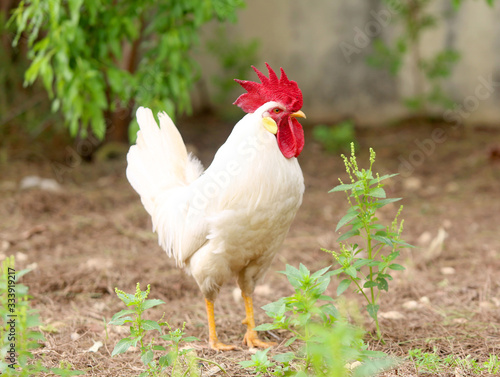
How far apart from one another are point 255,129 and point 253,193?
1.15 feet

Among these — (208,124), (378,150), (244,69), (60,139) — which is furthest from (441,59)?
(60,139)

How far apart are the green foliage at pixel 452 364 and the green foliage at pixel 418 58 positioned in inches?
255

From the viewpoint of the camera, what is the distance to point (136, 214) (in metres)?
5.76

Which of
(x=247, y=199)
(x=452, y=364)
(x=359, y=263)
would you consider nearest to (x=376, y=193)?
(x=359, y=263)

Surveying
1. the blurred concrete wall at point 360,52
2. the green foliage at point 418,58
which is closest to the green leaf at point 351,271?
the green foliage at point 418,58

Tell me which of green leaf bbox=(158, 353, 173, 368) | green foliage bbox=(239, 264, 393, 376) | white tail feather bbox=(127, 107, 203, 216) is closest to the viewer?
green foliage bbox=(239, 264, 393, 376)

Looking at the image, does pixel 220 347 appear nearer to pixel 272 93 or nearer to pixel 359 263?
pixel 359 263

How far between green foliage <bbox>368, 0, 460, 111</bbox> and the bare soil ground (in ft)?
2.95

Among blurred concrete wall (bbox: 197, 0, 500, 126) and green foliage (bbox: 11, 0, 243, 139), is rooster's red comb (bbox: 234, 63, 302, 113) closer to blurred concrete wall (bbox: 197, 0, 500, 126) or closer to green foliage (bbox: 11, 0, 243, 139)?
green foliage (bbox: 11, 0, 243, 139)

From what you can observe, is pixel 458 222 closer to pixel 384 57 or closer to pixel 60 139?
pixel 384 57

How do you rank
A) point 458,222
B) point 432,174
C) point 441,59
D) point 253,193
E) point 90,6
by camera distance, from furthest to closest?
point 441,59 → point 432,174 → point 458,222 → point 90,6 → point 253,193

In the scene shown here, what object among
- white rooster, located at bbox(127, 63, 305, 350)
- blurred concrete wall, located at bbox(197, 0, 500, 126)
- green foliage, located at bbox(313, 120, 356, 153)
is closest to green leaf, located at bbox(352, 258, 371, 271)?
white rooster, located at bbox(127, 63, 305, 350)

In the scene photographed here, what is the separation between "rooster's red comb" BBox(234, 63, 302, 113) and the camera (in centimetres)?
280

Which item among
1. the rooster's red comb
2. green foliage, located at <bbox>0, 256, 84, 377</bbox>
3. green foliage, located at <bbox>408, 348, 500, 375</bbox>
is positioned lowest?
green foliage, located at <bbox>408, 348, 500, 375</bbox>
